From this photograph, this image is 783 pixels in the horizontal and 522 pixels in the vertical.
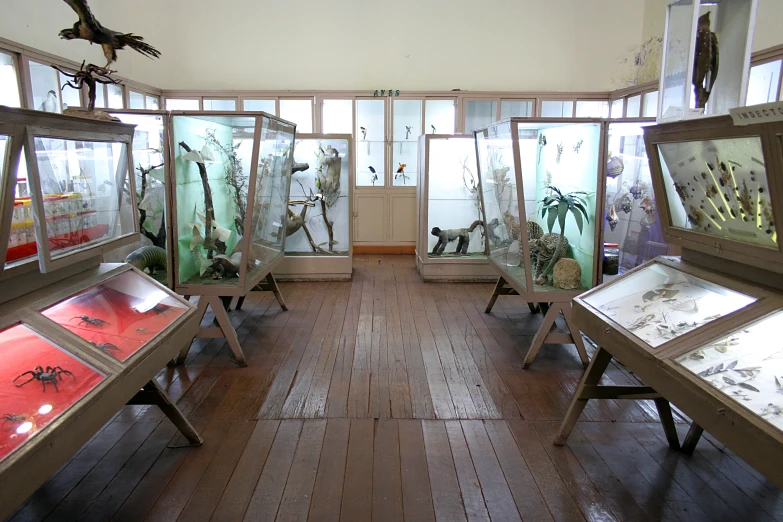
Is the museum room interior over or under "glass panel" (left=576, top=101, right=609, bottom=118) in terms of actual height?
under

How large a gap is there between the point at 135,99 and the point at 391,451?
6868mm

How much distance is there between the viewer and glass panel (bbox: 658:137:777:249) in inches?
74.0

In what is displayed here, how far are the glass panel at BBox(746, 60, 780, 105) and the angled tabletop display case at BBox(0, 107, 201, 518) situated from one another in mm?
5287

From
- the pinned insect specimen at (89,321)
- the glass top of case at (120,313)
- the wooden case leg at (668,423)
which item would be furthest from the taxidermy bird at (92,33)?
the wooden case leg at (668,423)

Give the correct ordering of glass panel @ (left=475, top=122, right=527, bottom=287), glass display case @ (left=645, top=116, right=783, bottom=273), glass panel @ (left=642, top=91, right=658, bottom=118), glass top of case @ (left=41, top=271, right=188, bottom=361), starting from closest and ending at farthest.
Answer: glass display case @ (left=645, top=116, right=783, bottom=273) < glass top of case @ (left=41, top=271, right=188, bottom=361) < glass panel @ (left=475, top=122, right=527, bottom=287) < glass panel @ (left=642, top=91, right=658, bottom=118)

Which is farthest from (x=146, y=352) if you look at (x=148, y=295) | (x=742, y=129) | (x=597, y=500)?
(x=742, y=129)

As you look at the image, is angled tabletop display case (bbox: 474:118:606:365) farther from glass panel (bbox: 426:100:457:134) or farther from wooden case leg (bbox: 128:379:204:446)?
glass panel (bbox: 426:100:457:134)

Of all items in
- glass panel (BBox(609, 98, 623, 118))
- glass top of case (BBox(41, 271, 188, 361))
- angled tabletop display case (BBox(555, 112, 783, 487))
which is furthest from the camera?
glass panel (BBox(609, 98, 623, 118))

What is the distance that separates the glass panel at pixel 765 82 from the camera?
15.8 feet

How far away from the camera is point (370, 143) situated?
27.8ft

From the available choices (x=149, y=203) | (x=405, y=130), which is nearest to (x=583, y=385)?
(x=149, y=203)

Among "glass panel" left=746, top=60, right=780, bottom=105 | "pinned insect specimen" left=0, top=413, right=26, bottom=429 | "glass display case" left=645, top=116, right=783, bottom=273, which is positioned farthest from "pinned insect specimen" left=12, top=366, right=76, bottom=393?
"glass panel" left=746, top=60, right=780, bottom=105

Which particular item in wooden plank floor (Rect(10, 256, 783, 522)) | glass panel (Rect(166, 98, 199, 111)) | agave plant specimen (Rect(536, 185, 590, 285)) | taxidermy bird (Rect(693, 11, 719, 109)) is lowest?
wooden plank floor (Rect(10, 256, 783, 522))

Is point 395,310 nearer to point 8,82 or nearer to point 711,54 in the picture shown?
point 711,54
